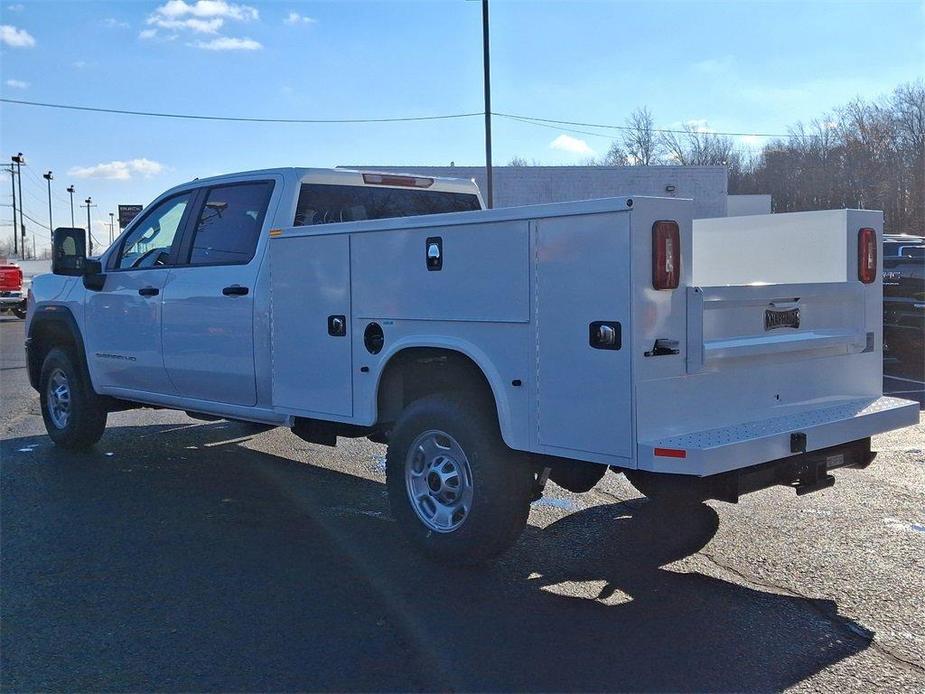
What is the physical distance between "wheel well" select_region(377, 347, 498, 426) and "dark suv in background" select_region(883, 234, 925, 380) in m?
9.81

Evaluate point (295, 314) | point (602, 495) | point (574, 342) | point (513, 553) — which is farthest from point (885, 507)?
point (295, 314)

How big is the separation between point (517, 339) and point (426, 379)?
92 cm

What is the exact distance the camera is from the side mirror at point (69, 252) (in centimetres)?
798

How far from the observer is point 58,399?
8617 mm

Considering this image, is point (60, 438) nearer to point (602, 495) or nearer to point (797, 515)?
point (602, 495)

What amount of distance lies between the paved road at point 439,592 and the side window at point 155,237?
177 cm

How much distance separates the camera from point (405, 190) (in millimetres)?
7520

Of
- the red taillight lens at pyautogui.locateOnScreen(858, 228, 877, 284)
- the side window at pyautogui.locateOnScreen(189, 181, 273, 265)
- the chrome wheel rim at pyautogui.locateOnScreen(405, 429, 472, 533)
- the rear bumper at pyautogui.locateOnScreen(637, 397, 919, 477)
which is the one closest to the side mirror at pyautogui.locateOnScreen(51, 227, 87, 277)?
the side window at pyautogui.locateOnScreen(189, 181, 273, 265)

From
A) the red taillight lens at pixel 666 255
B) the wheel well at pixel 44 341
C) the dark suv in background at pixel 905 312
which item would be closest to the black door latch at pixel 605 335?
the red taillight lens at pixel 666 255

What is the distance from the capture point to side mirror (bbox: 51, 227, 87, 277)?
314 inches

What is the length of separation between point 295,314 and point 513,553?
2043 millimetres

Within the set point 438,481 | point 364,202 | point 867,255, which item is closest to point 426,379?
point 438,481

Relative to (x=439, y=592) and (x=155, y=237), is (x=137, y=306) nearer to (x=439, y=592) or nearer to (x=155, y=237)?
(x=155, y=237)

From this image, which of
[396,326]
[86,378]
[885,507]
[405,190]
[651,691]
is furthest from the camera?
[86,378]
